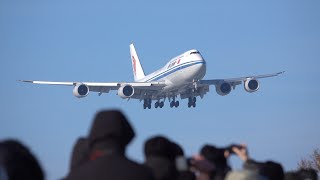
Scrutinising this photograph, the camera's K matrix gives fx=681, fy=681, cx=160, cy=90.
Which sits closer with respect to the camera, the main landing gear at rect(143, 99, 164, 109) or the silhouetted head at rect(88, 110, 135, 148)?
the silhouetted head at rect(88, 110, 135, 148)

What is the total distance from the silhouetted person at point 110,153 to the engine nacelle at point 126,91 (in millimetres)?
53020

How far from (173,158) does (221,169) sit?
4.12 ft

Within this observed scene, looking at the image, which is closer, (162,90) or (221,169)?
(221,169)

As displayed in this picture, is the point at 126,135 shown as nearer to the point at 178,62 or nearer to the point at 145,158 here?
the point at 145,158

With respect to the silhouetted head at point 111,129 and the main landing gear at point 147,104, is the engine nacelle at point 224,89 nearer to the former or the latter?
the main landing gear at point 147,104

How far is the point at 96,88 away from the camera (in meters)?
61.1

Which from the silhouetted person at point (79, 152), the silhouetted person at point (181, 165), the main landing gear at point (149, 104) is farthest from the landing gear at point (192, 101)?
the silhouetted person at point (79, 152)

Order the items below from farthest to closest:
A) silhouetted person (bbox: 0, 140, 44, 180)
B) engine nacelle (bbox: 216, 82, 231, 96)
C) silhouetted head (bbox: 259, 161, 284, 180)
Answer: engine nacelle (bbox: 216, 82, 231, 96)
silhouetted head (bbox: 259, 161, 284, 180)
silhouetted person (bbox: 0, 140, 44, 180)

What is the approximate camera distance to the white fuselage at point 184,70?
5747 cm

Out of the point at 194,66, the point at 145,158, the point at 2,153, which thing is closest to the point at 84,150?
the point at 145,158

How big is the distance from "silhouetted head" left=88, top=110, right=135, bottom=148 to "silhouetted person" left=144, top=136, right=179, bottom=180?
135 centimetres

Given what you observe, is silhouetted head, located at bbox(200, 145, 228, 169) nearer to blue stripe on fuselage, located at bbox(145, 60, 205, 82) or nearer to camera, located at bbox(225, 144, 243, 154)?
camera, located at bbox(225, 144, 243, 154)

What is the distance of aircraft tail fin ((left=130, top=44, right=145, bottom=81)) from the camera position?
286 feet

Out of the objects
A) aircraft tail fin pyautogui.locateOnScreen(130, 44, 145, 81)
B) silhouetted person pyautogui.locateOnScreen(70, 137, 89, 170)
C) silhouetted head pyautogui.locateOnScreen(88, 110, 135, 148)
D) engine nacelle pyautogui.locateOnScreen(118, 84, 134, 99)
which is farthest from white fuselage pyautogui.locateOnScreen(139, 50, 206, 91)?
silhouetted head pyautogui.locateOnScreen(88, 110, 135, 148)
